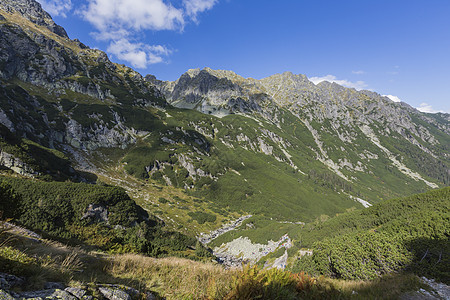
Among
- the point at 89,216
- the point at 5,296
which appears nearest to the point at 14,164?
the point at 89,216

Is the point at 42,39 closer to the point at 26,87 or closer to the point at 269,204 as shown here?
the point at 26,87

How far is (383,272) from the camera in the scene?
40.3ft

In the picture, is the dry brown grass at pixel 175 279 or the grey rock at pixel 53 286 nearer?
the grey rock at pixel 53 286

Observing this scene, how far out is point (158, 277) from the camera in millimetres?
6613

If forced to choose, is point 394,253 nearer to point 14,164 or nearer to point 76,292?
point 76,292

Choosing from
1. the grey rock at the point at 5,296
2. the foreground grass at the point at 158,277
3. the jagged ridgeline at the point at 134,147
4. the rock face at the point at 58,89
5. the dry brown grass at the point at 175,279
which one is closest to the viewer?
the grey rock at the point at 5,296

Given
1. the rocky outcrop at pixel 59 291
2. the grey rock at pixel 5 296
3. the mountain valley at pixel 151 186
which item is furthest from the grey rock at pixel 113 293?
the mountain valley at pixel 151 186

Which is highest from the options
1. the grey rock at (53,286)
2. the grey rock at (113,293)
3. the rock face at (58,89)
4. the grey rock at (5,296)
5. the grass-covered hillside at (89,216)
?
the rock face at (58,89)

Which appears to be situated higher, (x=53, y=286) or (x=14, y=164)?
(x=53, y=286)

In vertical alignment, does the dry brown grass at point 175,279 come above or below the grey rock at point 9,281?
below

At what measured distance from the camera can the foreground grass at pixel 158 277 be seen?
4.23 meters

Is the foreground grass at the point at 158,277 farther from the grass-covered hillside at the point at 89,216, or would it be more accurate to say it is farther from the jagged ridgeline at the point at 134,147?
the jagged ridgeline at the point at 134,147

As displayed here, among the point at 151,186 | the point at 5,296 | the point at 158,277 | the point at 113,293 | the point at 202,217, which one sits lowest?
the point at 202,217

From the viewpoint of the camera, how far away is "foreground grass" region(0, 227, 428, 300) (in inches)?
166
